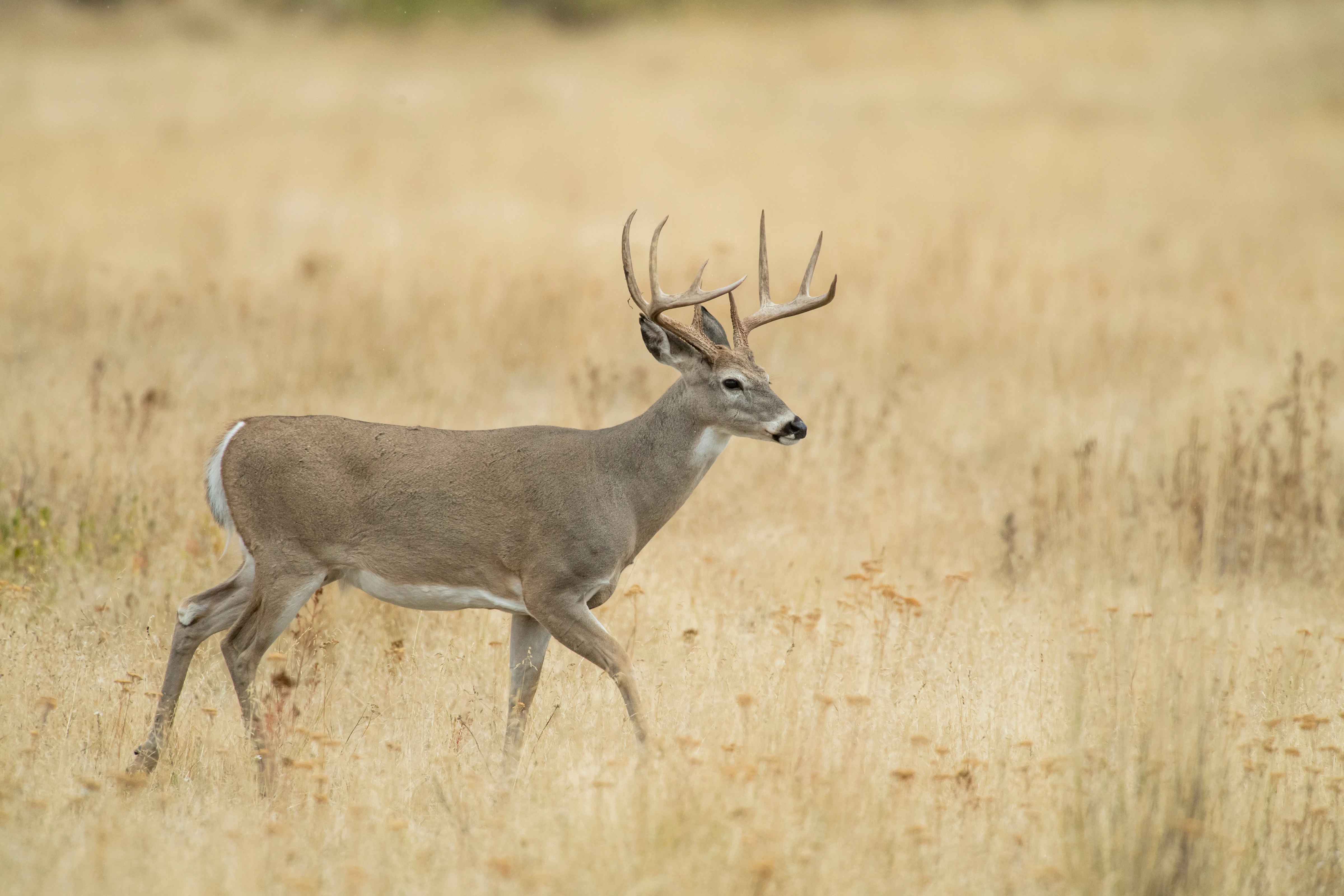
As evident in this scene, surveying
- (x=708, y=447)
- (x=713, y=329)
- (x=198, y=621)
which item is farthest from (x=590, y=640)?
(x=198, y=621)

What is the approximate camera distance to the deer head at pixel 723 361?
537 cm

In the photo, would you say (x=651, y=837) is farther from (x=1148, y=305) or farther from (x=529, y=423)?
(x=1148, y=305)

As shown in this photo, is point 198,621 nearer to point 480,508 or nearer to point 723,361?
point 480,508

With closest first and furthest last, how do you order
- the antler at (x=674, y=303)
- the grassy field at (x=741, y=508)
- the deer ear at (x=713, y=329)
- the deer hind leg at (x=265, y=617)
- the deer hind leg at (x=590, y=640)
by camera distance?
the grassy field at (x=741, y=508), the deer hind leg at (x=590, y=640), the deer hind leg at (x=265, y=617), the antler at (x=674, y=303), the deer ear at (x=713, y=329)

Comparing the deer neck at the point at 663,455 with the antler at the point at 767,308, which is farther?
the antler at the point at 767,308

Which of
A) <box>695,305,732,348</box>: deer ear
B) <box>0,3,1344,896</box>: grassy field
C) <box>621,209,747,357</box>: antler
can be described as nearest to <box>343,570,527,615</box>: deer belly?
<box>0,3,1344,896</box>: grassy field

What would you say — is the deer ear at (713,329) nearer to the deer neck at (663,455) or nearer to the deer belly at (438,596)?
the deer neck at (663,455)

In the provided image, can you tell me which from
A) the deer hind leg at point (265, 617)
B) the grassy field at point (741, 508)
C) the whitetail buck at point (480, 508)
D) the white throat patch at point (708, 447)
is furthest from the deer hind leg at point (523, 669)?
the white throat patch at point (708, 447)

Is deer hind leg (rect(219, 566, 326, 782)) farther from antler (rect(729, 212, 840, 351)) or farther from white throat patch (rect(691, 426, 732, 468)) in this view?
antler (rect(729, 212, 840, 351))

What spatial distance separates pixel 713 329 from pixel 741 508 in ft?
8.30

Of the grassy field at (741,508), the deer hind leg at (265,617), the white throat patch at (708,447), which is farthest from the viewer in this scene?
the white throat patch at (708,447)

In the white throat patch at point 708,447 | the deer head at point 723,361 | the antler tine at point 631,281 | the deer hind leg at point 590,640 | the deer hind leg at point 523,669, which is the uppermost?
the antler tine at point 631,281

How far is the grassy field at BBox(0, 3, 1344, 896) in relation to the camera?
418cm

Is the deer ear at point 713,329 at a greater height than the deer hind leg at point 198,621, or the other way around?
the deer ear at point 713,329
